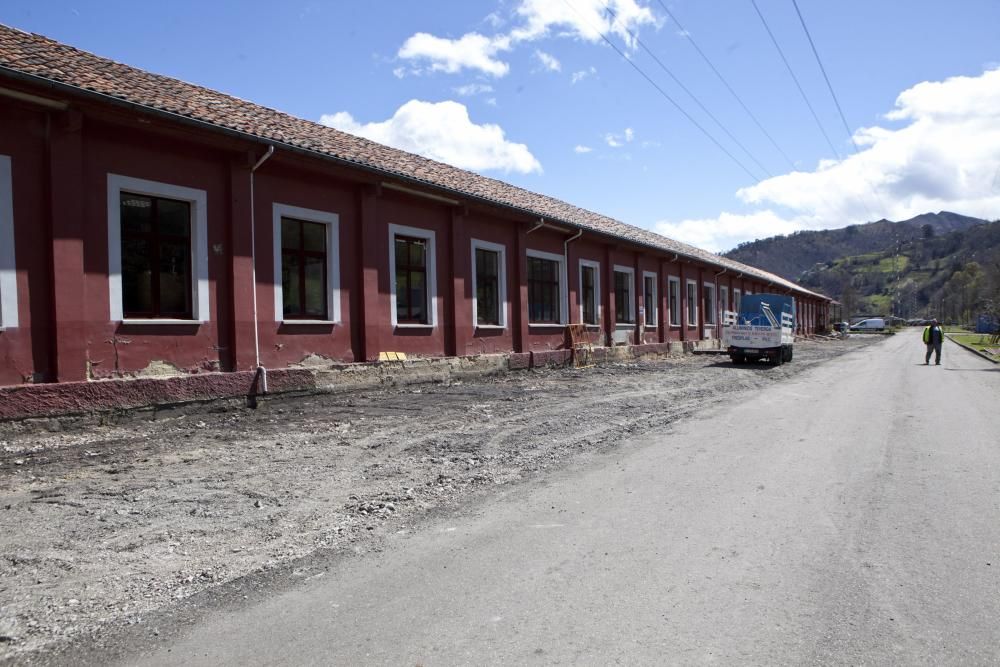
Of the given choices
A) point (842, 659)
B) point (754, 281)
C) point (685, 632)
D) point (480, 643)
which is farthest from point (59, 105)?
point (754, 281)

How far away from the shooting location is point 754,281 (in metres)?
41.6

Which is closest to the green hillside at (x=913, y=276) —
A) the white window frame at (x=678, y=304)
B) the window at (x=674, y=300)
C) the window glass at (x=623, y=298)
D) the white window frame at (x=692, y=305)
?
the white window frame at (x=692, y=305)

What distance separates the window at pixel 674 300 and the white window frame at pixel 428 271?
16.5m

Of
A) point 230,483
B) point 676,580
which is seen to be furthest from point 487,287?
point 676,580

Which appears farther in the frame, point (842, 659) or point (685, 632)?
point (685, 632)

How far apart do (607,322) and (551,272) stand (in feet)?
12.9

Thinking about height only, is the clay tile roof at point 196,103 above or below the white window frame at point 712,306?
above

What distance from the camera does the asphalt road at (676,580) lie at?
9.92 ft

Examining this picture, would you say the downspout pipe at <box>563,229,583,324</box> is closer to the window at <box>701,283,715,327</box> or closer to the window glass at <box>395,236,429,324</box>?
the window glass at <box>395,236,429,324</box>

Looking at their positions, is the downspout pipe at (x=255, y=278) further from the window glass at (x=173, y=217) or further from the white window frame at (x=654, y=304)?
the white window frame at (x=654, y=304)

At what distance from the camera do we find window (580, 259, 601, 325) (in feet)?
72.7

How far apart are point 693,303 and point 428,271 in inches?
803

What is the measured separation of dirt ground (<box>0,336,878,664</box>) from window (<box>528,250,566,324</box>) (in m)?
7.58

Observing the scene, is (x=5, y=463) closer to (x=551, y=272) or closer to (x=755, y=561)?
(x=755, y=561)
